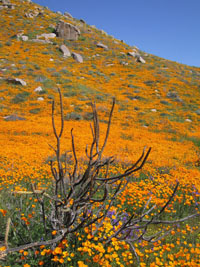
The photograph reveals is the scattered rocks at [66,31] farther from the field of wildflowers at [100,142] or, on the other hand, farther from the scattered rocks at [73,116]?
the scattered rocks at [73,116]

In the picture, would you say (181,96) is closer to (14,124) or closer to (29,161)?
(14,124)

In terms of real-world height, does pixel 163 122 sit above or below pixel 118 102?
below

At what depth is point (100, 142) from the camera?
1212cm

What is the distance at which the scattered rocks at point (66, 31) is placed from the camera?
3706 cm

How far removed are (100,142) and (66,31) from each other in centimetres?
3274

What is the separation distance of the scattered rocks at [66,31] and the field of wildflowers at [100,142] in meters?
1.32

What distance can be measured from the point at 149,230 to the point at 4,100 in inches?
753

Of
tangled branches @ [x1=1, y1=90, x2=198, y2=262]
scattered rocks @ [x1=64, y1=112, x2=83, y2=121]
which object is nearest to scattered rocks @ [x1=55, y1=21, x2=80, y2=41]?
scattered rocks @ [x1=64, y1=112, x2=83, y2=121]

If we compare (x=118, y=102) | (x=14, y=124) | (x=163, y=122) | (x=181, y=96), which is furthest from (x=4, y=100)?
(x=181, y=96)

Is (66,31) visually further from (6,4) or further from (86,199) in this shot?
(86,199)

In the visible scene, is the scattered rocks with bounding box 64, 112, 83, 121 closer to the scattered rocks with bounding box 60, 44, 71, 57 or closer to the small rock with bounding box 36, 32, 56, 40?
the scattered rocks with bounding box 60, 44, 71, 57

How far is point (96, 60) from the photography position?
114ft

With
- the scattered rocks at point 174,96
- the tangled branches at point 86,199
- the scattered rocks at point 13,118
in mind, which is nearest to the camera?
the tangled branches at point 86,199

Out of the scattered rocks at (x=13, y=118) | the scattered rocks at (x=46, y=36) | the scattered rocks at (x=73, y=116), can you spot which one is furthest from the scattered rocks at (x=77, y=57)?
the scattered rocks at (x=13, y=118)
